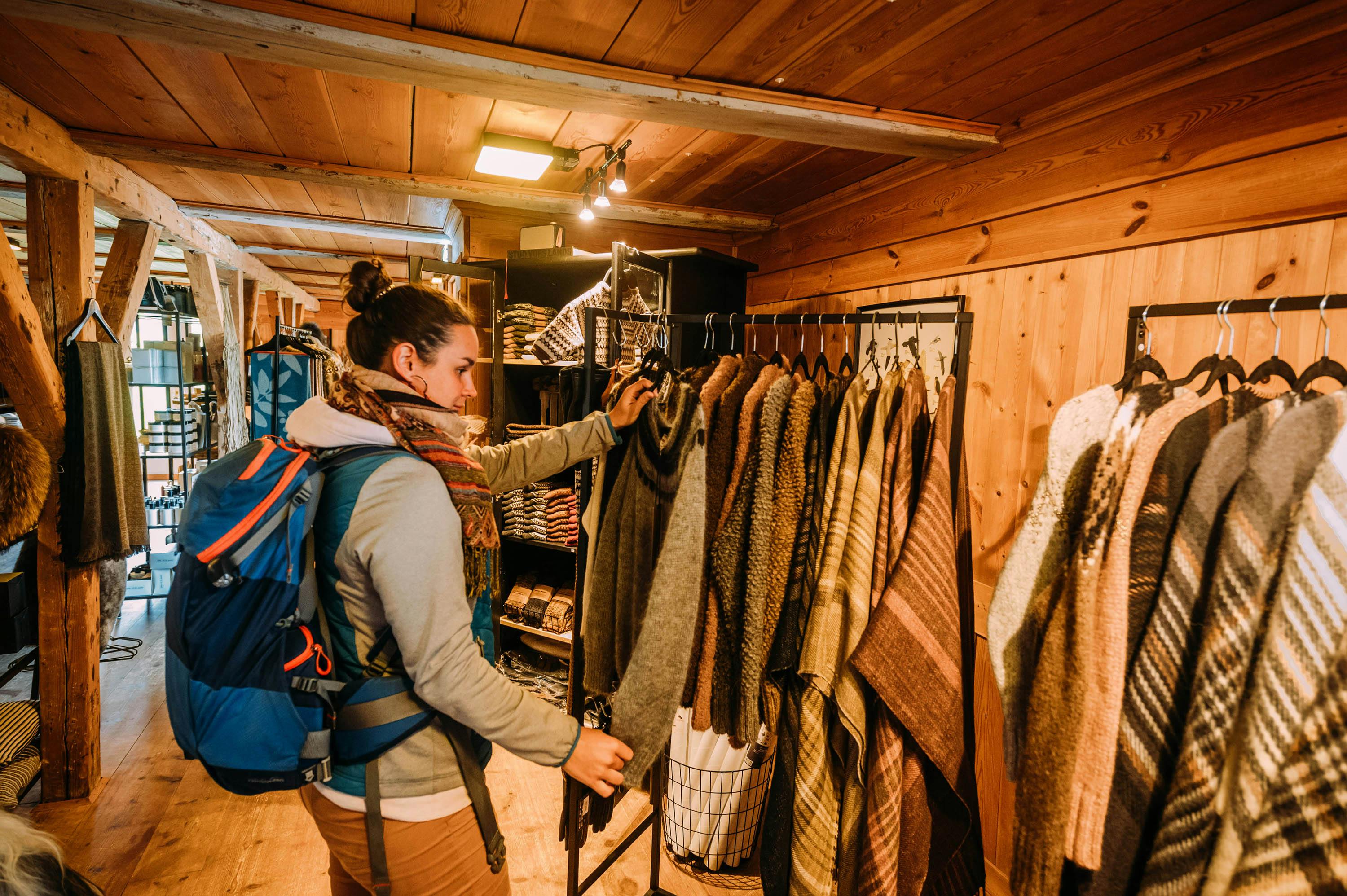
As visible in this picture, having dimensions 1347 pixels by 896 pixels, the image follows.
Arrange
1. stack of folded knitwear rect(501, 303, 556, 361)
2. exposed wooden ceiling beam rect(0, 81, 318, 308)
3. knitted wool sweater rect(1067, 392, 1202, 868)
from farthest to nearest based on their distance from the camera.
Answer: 1. stack of folded knitwear rect(501, 303, 556, 361)
2. exposed wooden ceiling beam rect(0, 81, 318, 308)
3. knitted wool sweater rect(1067, 392, 1202, 868)

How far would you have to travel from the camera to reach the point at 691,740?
209 cm

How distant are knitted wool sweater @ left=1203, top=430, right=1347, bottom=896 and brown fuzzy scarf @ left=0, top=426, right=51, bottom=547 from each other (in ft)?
8.13

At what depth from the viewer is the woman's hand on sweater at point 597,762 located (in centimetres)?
111

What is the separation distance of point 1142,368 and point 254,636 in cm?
154

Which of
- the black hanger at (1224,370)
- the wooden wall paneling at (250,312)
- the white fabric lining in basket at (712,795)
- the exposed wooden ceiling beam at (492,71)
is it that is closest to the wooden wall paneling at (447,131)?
the exposed wooden ceiling beam at (492,71)

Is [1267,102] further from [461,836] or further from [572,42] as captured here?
[461,836]

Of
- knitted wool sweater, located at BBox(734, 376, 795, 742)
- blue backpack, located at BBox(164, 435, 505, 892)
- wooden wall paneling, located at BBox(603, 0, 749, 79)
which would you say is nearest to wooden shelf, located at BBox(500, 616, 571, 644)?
knitted wool sweater, located at BBox(734, 376, 795, 742)

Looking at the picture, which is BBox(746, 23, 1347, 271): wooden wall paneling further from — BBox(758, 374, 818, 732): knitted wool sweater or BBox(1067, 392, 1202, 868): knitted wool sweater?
BBox(758, 374, 818, 732): knitted wool sweater

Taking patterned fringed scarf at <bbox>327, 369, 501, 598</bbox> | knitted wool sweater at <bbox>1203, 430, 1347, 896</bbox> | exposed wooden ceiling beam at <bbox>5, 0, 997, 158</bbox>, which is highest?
exposed wooden ceiling beam at <bbox>5, 0, 997, 158</bbox>

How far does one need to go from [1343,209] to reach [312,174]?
3236 mm

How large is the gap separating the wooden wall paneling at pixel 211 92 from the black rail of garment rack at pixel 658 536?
128cm

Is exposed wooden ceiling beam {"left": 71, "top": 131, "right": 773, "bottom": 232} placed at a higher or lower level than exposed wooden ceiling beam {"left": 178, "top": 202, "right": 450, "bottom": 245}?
lower

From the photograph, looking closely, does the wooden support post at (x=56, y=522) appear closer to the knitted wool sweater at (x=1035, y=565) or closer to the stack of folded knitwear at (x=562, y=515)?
the stack of folded knitwear at (x=562, y=515)

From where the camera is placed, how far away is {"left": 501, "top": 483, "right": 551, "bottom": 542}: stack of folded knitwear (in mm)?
2693
